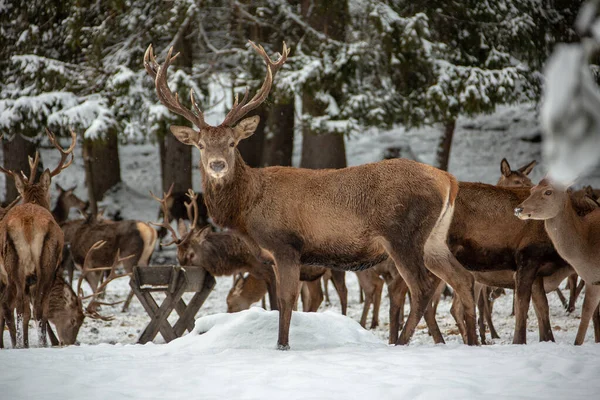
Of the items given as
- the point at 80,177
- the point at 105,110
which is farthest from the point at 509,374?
the point at 80,177

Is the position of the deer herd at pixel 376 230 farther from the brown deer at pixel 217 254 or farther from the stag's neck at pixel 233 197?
the brown deer at pixel 217 254

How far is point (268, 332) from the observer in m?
6.51

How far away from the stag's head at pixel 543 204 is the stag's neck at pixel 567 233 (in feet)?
0.27

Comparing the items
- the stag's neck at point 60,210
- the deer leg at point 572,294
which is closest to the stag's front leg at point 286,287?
the deer leg at point 572,294

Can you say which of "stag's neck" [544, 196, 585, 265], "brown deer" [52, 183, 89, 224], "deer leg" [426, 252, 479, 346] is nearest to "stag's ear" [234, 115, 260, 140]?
"deer leg" [426, 252, 479, 346]

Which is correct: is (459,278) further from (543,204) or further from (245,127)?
(245,127)

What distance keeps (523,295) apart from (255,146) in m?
11.7

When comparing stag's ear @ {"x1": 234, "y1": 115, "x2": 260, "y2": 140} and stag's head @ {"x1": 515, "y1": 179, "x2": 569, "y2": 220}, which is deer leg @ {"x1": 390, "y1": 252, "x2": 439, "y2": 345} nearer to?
stag's head @ {"x1": 515, "y1": 179, "x2": 569, "y2": 220}

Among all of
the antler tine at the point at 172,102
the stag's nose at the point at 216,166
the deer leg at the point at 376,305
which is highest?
the antler tine at the point at 172,102

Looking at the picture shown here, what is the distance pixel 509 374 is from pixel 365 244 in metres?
2.15

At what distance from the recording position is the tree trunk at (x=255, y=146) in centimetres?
1738

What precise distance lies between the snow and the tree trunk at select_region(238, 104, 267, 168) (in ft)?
37.5

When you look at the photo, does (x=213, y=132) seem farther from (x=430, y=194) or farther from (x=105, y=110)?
(x=105, y=110)

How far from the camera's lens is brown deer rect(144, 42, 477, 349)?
6258mm
